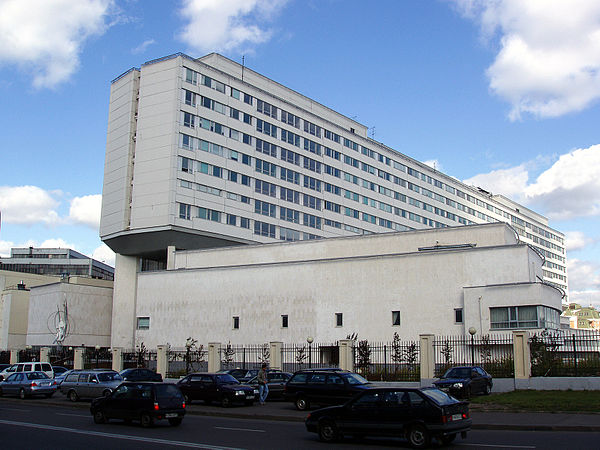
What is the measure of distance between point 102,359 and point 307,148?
40250 millimetres

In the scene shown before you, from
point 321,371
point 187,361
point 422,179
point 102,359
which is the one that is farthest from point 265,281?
point 422,179

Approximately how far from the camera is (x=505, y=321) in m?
43.3

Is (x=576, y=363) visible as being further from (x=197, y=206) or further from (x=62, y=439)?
(x=197, y=206)

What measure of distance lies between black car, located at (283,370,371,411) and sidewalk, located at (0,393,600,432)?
663mm

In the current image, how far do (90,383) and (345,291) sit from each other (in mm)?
24522

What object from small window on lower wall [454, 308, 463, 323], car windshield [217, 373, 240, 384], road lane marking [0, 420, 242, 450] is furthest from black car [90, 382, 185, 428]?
small window on lower wall [454, 308, 463, 323]

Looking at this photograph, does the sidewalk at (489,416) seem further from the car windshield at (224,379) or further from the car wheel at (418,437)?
the car wheel at (418,437)

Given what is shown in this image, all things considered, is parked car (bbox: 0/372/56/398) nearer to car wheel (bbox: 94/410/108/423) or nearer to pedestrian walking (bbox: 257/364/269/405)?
pedestrian walking (bbox: 257/364/269/405)

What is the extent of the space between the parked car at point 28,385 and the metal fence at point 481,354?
21.7 metres

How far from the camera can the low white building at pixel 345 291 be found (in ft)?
148

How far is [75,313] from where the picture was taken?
68812 millimetres

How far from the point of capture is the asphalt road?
15469mm

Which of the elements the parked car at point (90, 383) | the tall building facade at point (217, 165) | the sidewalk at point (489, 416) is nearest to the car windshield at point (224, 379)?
the sidewalk at point (489, 416)

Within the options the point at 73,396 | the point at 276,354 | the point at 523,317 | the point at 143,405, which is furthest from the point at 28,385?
the point at 523,317
